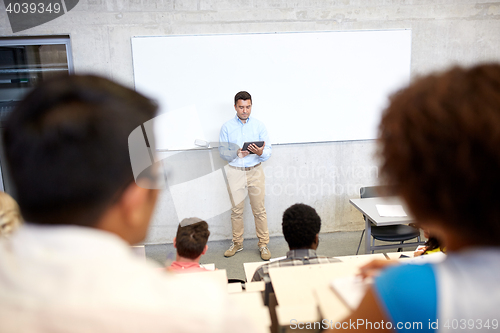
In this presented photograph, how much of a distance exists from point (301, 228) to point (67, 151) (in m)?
1.65

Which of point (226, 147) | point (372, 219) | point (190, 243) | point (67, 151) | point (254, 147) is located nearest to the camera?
point (67, 151)

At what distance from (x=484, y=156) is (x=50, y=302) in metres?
0.56

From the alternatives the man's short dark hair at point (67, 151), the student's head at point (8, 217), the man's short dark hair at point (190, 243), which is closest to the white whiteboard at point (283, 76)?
the man's short dark hair at point (190, 243)

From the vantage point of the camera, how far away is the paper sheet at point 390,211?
293 centimetres

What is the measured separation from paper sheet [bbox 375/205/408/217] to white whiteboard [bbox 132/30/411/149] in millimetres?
1212

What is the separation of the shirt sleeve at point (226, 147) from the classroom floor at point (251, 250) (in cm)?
110

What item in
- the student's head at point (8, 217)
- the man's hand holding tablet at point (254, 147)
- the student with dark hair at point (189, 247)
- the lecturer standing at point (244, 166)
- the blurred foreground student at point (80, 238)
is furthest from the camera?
the lecturer standing at point (244, 166)

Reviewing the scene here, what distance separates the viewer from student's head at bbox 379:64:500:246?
0.40 metres

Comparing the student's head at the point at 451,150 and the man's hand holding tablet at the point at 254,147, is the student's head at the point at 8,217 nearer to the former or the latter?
the student's head at the point at 451,150

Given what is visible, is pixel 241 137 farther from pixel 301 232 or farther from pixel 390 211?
pixel 301 232

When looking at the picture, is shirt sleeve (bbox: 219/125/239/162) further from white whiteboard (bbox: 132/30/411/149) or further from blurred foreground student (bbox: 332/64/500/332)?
blurred foreground student (bbox: 332/64/500/332)

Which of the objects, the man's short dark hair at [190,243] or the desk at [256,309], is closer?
the desk at [256,309]

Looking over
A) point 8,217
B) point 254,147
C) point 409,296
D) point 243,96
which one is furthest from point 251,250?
point 409,296

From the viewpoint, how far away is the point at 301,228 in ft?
6.28
